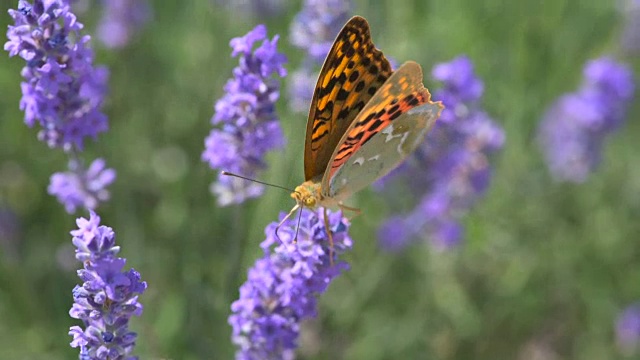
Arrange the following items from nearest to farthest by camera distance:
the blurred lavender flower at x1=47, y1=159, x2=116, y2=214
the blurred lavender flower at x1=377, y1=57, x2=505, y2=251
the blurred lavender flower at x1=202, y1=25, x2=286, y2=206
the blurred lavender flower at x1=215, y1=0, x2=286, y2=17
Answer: the blurred lavender flower at x1=202, y1=25, x2=286, y2=206 → the blurred lavender flower at x1=47, y1=159, x2=116, y2=214 → the blurred lavender flower at x1=377, y1=57, x2=505, y2=251 → the blurred lavender flower at x1=215, y1=0, x2=286, y2=17

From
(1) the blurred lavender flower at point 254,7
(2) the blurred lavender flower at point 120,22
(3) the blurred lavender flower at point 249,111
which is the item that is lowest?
(3) the blurred lavender flower at point 249,111

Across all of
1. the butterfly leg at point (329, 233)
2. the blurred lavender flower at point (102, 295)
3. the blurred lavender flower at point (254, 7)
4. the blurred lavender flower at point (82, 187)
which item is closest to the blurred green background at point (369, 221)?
the blurred lavender flower at point (254, 7)

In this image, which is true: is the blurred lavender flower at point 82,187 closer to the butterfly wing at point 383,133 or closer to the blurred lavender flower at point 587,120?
the butterfly wing at point 383,133

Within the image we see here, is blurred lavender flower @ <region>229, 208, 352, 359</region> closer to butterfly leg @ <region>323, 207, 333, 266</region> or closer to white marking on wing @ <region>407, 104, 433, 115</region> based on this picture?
butterfly leg @ <region>323, 207, 333, 266</region>

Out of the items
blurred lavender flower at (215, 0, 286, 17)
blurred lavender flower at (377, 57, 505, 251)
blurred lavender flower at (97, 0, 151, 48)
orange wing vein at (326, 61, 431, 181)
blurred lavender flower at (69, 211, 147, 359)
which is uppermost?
blurred lavender flower at (215, 0, 286, 17)

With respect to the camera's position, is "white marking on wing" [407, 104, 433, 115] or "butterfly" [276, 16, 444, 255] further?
"white marking on wing" [407, 104, 433, 115]

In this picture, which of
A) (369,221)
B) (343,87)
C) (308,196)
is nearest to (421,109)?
(343,87)

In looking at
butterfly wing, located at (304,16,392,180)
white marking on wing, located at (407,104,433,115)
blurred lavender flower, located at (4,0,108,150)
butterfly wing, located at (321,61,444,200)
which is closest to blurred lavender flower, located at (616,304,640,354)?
butterfly wing, located at (321,61,444,200)
